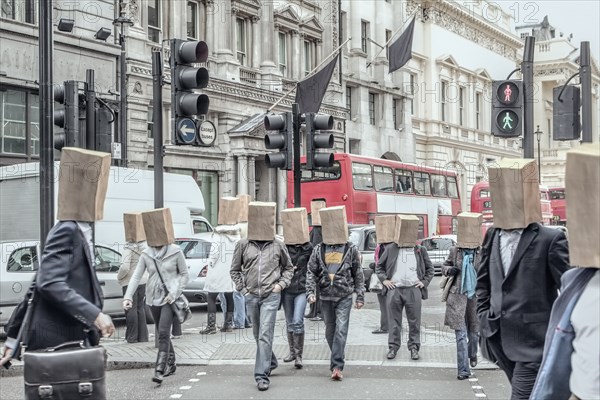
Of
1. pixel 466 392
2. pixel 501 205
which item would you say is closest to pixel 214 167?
pixel 466 392

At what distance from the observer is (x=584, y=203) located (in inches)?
155

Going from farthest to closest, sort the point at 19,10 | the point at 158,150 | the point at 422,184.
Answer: the point at 422,184, the point at 19,10, the point at 158,150

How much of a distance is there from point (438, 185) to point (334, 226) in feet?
76.4

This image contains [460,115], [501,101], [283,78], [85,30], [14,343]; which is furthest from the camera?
[460,115]

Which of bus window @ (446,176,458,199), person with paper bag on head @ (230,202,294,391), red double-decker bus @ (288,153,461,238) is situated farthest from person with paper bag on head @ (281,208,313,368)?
bus window @ (446,176,458,199)

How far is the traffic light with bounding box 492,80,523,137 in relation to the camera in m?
11.2

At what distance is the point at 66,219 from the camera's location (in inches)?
217

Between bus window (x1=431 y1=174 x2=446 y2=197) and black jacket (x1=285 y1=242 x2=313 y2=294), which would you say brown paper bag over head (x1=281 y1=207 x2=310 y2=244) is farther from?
bus window (x1=431 y1=174 x2=446 y2=197)

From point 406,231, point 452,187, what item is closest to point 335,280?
point 406,231

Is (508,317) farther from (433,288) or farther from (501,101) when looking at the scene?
(433,288)

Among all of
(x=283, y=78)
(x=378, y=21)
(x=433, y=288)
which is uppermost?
(x=378, y=21)

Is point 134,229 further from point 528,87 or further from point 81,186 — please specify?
point 81,186

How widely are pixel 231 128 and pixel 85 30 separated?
7592 millimetres

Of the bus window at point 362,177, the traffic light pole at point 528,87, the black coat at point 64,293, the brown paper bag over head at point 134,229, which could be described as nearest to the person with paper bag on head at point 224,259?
the brown paper bag over head at point 134,229
